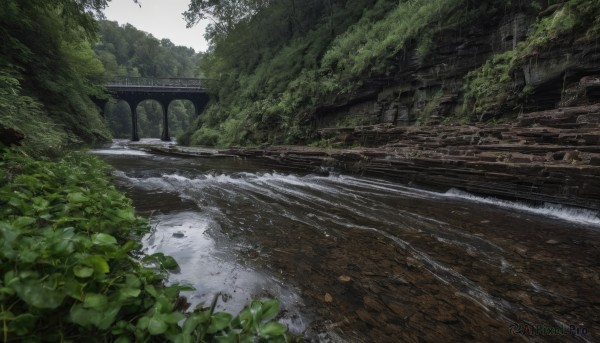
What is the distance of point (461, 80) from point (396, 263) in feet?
41.8

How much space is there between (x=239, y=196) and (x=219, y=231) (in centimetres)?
265

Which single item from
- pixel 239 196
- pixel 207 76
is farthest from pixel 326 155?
pixel 207 76

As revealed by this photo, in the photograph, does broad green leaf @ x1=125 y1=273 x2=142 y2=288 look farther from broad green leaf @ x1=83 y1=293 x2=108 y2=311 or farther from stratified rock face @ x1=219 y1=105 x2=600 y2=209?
stratified rock face @ x1=219 y1=105 x2=600 y2=209

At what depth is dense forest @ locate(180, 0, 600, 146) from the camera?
11172 mm

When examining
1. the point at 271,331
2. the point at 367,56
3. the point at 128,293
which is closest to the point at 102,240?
the point at 128,293

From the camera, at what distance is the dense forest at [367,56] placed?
11172 mm

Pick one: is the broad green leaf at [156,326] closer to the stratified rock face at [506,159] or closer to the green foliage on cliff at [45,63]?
the green foliage on cliff at [45,63]

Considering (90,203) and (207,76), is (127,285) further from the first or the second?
(207,76)

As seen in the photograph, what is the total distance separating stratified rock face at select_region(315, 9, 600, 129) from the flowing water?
6.15m

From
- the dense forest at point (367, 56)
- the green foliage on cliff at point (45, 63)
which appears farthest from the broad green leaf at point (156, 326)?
the dense forest at point (367, 56)

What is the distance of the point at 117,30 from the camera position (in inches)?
3039

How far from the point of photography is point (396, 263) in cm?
341

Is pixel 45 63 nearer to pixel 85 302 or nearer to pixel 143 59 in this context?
pixel 85 302

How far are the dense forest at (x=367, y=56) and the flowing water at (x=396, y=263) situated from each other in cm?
739
